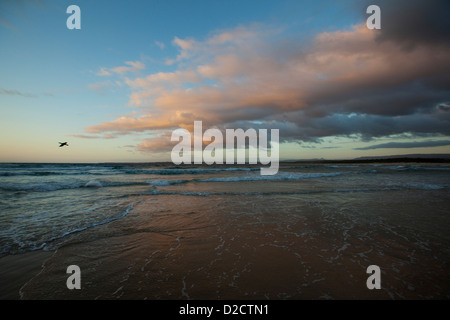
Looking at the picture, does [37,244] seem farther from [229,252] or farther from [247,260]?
[247,260]

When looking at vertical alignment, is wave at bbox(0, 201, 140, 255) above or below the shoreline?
above

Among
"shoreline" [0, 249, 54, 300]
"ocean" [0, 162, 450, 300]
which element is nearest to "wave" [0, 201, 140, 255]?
"ocean" [0, 162, 450, 300]

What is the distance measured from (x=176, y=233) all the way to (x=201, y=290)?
291cm

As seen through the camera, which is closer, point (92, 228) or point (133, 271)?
point (133, 271)

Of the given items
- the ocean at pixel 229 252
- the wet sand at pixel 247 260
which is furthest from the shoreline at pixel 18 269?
the wet sand at pixel 247 260

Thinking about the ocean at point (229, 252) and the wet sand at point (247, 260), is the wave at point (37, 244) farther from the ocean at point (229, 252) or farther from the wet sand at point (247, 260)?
the wet sand at point (247, 260)

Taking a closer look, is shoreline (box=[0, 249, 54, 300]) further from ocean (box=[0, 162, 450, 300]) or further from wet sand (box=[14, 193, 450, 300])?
wet sand (box=[14, 193, 450, 300])

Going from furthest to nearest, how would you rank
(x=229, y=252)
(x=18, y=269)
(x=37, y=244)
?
(x=37, y=244) → (x=229, y=252) → (x=18, y=269)

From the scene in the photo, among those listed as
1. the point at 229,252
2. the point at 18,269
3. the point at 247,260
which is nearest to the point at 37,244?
the point at 18,269

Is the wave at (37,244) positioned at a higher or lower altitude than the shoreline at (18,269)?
higher

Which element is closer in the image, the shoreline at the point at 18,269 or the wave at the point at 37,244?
the shoreline at the point at 18,269
